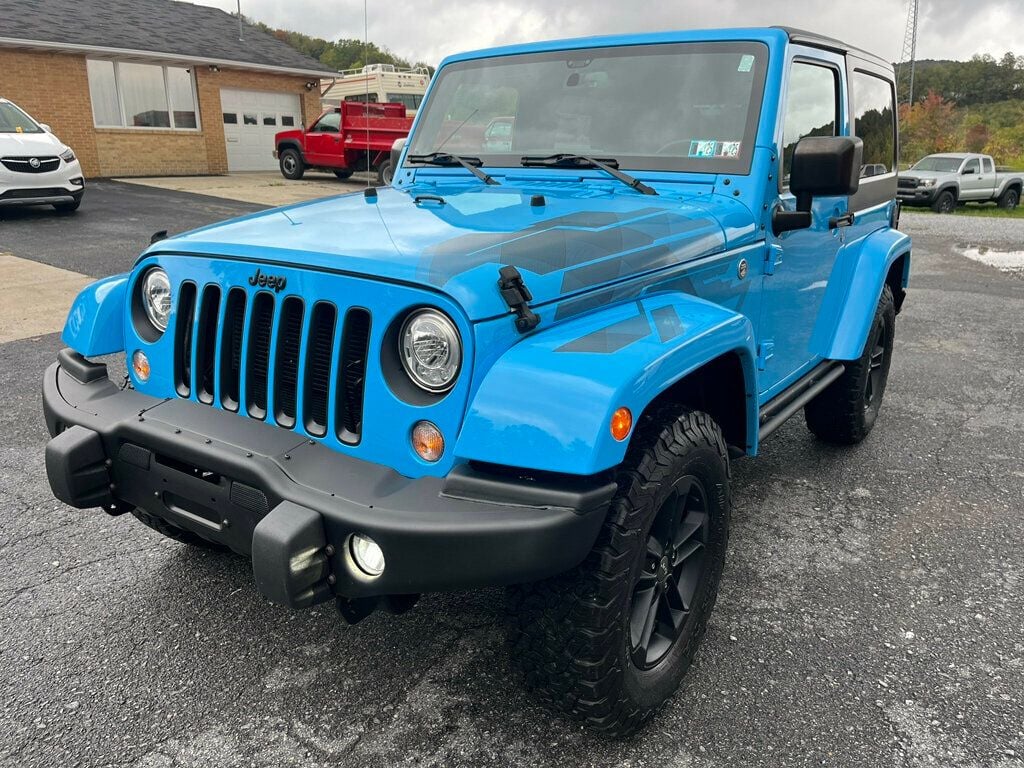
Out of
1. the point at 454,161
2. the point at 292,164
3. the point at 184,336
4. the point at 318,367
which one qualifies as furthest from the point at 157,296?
the point at 292,164

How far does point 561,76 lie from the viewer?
3.32 m

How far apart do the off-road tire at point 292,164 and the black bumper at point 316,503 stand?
718 inches

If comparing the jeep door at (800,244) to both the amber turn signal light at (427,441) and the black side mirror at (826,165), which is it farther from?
the amber turn signal light at (427,441)

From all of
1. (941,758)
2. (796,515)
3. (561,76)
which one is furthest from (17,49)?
(941,758)

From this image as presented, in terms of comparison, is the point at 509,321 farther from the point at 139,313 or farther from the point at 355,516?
the point at 139,313

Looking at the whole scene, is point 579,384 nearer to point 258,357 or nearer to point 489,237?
point 489,237

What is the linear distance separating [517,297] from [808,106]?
2.08 meters

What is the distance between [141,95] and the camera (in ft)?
62.7

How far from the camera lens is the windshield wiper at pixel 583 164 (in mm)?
2947

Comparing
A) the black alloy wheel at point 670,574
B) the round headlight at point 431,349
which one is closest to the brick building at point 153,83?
the round headlight at point 431,349

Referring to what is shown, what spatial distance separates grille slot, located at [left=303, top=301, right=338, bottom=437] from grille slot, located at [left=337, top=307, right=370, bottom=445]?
0.05 metres

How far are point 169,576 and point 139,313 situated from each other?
1078mm

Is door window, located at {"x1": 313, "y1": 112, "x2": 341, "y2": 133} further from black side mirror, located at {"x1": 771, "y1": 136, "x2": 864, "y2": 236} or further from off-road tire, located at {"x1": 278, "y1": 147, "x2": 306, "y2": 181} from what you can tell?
black side mirror, located at {"x1": 771, "y1": 136, "x2": 864, "y2": 236}

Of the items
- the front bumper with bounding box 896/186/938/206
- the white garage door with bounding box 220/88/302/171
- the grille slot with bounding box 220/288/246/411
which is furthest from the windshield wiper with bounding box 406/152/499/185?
the white garage door with bounding box 220/88/302/171
